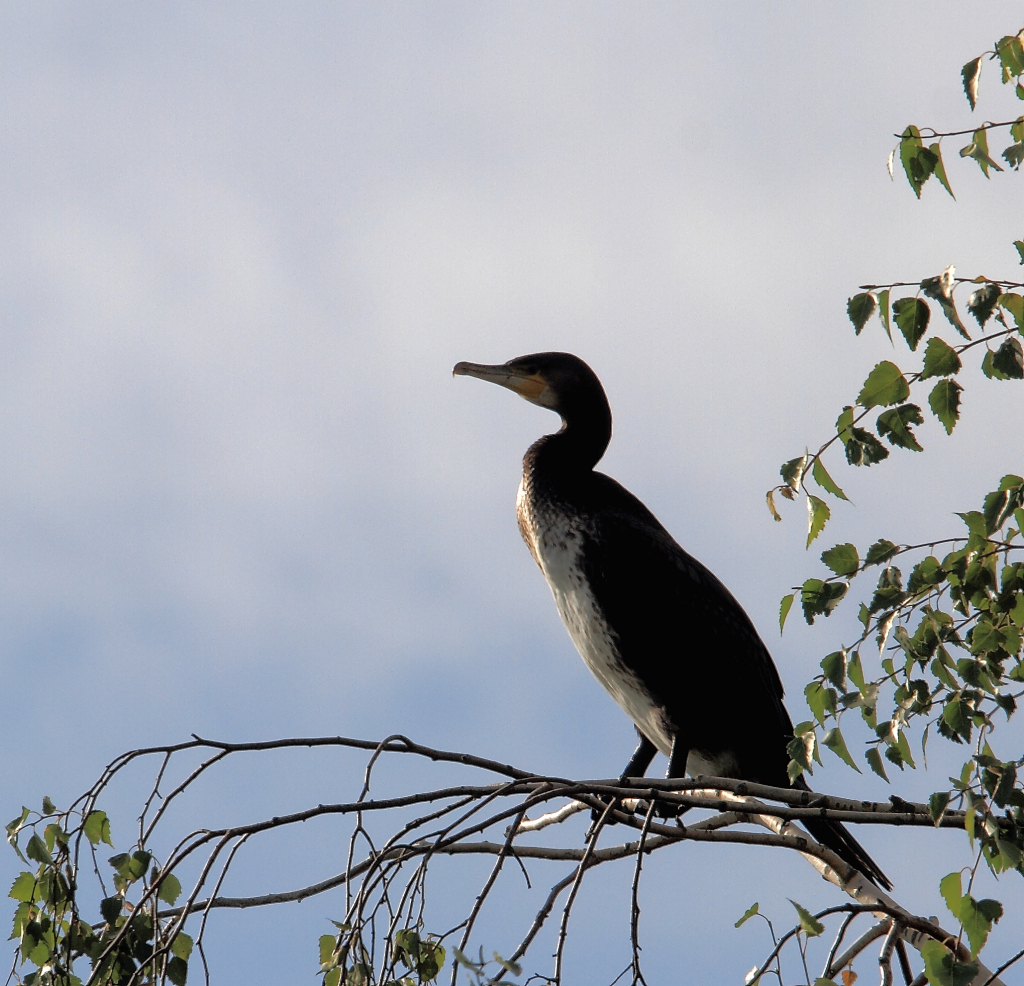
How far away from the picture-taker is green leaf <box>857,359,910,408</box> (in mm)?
2666

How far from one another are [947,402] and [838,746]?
2.43 feet

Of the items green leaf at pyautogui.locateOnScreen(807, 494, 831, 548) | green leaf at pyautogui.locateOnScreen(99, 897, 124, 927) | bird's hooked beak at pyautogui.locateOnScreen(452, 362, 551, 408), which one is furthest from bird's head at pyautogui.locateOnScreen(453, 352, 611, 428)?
green leaf at pyautogui.locateOnScreen(99, 897, 124, 927)

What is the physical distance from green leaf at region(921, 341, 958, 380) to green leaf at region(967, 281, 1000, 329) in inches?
3.1

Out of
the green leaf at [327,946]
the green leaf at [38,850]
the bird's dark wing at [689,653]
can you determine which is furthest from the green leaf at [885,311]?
the bird's dark wing at [689,653]

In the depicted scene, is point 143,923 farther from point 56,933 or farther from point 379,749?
point 379,749

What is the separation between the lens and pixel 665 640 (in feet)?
16.2

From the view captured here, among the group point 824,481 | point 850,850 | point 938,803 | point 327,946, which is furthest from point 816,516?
point 850,850

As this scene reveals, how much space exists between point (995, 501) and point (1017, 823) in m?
0.62

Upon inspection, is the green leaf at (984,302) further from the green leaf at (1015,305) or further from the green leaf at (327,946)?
the green leaf at (327,946)

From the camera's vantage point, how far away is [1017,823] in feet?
8.00

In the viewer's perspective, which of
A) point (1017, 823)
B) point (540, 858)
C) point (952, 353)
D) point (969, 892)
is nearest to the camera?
point (969, 892)

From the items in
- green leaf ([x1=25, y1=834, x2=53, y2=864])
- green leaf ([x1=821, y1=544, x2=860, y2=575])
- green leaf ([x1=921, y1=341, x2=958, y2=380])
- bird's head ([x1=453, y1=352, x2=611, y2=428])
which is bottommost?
green leaf ([x1=25, y1=834, x2=53, y2=864])

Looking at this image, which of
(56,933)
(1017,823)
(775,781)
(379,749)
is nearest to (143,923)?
(56,933)

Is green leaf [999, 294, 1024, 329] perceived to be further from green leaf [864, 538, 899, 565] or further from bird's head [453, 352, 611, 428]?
bird's head [453, 352, 611, 428]
